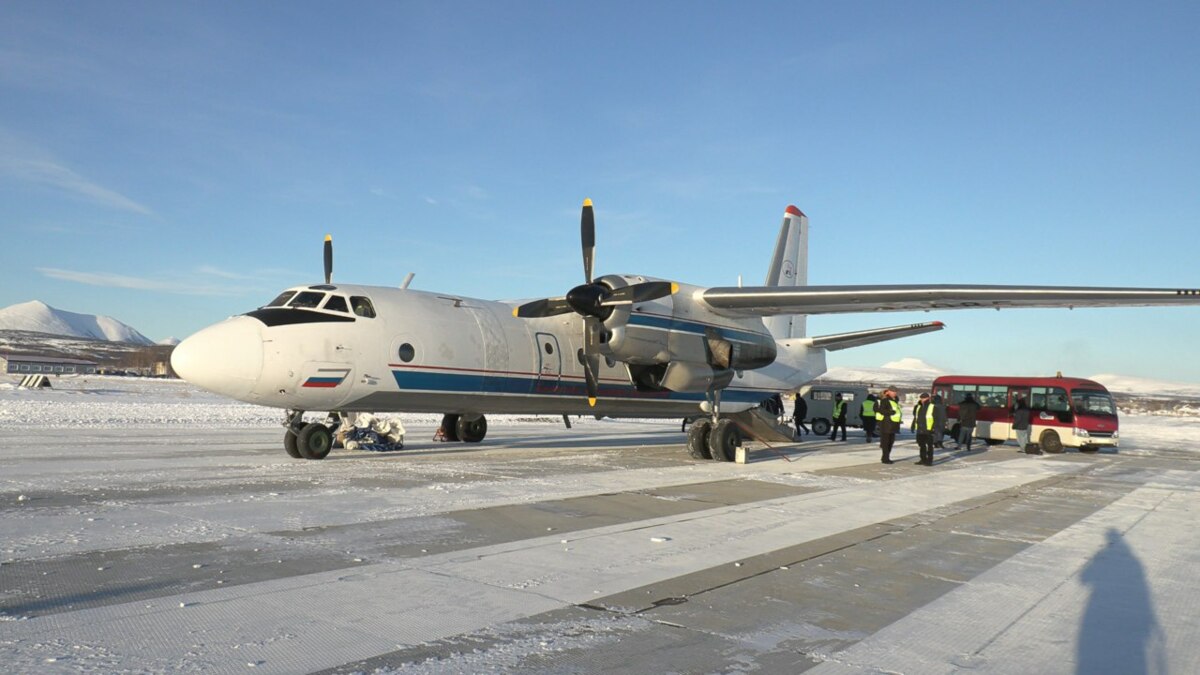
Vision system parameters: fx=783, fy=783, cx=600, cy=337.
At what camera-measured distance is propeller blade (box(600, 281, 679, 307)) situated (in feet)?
48.9

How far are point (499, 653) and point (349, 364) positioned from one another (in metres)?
10.2

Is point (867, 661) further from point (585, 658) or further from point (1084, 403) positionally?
point (1084, 403)

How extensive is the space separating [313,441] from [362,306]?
8.29ft

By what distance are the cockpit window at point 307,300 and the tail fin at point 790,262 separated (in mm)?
13309

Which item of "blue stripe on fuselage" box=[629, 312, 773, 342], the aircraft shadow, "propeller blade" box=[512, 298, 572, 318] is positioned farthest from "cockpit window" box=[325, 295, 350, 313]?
the aircraft shadow

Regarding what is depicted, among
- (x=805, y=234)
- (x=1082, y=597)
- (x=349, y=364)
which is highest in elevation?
(x=805, y=234)

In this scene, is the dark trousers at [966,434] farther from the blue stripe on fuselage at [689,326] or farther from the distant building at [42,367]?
the distant building at [42,367]

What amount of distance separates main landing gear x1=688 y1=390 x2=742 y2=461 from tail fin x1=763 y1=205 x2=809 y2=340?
6.45 metres

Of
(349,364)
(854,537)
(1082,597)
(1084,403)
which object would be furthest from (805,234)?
(1082,597)

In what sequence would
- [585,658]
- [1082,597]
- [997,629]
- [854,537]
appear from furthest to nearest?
[854,537]
[1082,597]
[997,629]
[585,658]

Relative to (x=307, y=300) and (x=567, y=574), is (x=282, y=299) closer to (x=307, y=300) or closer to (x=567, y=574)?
(x=307, y=300)

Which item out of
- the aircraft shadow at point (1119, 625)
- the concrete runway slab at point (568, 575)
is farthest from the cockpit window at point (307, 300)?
the aircraft shadow at point (1119, 625)

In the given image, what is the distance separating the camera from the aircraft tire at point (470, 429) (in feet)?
64.7

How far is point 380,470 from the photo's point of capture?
12.4 metres
